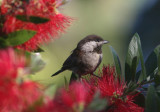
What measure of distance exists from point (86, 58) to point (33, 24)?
1780 millimetres

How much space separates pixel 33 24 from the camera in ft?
3.11

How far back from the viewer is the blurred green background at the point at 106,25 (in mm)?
6108

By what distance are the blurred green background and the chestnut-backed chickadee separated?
222 centimetres

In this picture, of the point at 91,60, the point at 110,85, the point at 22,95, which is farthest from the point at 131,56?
the point at 91,60

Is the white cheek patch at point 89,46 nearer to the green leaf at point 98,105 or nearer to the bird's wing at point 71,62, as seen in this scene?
the bird's wing at point 71,62

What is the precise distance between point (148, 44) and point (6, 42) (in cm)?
869

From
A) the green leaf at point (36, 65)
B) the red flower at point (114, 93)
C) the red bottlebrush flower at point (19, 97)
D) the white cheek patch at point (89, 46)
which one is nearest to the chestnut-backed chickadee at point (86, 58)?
the white cheek patch at point (89, 46)

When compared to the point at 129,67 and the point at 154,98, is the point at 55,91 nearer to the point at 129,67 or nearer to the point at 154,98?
the point at 154,98

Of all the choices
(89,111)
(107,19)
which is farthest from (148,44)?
(89,111)

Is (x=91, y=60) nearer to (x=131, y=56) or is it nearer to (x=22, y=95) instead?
(x=131, y=56)

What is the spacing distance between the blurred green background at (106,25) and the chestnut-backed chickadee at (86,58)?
2.22m

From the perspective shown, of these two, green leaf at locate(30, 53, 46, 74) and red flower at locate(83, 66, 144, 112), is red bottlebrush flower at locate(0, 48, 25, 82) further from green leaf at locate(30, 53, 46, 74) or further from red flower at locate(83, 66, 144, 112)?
red flower at locate(83, 66, 144, 112)

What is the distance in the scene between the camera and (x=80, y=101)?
2.27 feet

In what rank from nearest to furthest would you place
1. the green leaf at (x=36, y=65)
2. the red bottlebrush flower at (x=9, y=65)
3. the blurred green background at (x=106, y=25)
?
the red bottlebrush flower at (x=9, y=65), the green leaf at (x=36, y=65), the blurred green background at (x=106, y=25)
